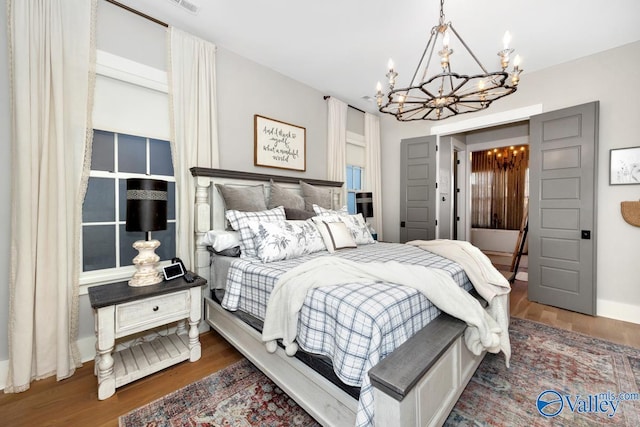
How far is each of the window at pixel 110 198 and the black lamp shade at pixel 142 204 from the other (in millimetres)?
518

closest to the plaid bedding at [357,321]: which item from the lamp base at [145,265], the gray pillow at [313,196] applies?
the lamp base at [145,265]

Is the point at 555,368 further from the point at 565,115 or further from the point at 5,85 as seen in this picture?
the point at 5,85

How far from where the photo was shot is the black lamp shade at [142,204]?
1.82m

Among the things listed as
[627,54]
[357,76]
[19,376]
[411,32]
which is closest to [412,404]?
[19,376]

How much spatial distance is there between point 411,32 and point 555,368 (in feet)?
9.97

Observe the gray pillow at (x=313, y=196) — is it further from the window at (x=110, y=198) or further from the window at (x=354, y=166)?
the window at (x=110, y=198)

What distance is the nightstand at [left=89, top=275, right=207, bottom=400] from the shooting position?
5.28 feet

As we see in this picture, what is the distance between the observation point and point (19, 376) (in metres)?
1.67

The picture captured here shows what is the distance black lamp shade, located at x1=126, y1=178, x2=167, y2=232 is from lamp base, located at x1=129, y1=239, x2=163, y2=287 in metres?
0.16

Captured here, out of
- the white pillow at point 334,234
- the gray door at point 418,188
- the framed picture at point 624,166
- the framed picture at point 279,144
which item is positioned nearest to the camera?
the white pillow at point 334,234

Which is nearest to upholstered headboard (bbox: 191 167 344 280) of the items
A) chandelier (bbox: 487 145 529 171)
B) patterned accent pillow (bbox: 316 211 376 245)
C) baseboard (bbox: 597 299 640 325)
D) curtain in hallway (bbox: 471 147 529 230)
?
patterned accent pillow (bbox: 316 211 376 245)

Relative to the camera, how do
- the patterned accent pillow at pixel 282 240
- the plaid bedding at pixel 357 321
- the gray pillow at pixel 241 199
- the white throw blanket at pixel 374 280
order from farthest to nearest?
1. the gray pillow at pixel 241 199
2. the patterned accent pillow at pixel 282 240
3. the white throw blanket at pixel 374 280
4. the plaid bedding at pixel 357 321
